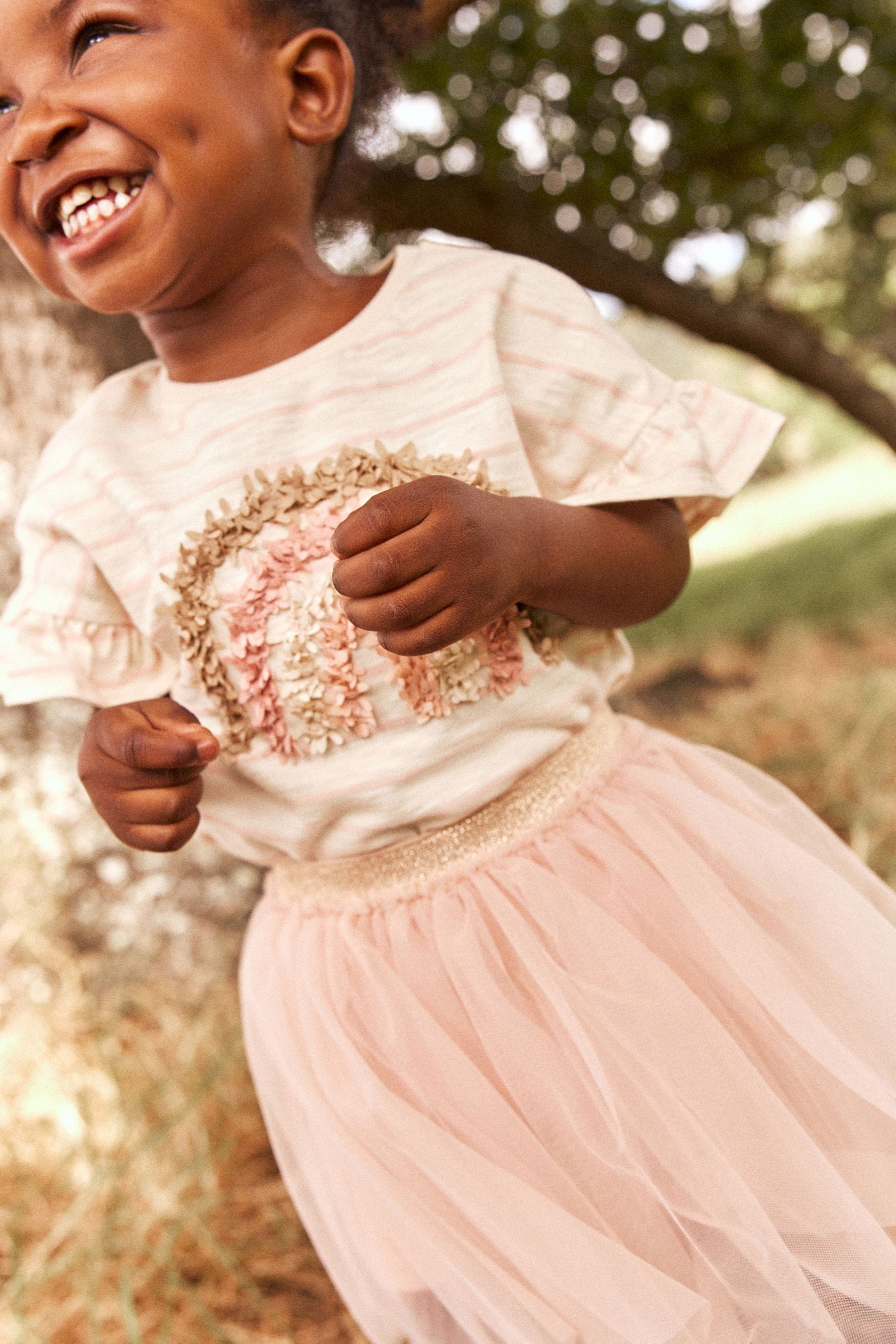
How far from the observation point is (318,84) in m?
1.11

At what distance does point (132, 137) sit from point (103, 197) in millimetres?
61

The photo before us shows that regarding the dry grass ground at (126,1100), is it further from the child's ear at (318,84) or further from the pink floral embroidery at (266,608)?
the child's ear at (318,84)

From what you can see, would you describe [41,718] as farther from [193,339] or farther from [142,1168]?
[193,339]

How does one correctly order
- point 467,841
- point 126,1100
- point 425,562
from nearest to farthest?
point 425,562
point 467,841
point 126,1100

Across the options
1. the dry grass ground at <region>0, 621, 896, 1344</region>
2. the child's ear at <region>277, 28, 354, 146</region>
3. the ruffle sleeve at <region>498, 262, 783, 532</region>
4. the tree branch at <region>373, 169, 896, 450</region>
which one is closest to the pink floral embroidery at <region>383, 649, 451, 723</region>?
the ruffle sleeve at <region>498, 262, 783, 532</region>

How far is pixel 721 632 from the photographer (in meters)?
4.46

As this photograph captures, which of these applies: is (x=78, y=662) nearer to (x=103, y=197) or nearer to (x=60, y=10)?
(x=103, y=197)

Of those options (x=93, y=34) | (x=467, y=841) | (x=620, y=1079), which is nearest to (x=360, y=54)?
(x=93, y=34)

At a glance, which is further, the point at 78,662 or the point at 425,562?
the point at 78,662

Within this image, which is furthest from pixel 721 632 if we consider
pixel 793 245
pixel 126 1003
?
pixel 126 1003

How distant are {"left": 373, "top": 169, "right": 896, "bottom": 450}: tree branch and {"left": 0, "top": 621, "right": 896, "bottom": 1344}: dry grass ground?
48.8 inches

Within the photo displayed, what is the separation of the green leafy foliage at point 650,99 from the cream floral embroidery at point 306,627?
1831 mm

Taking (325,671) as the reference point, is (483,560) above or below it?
above

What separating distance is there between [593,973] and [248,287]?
73 centimetres
